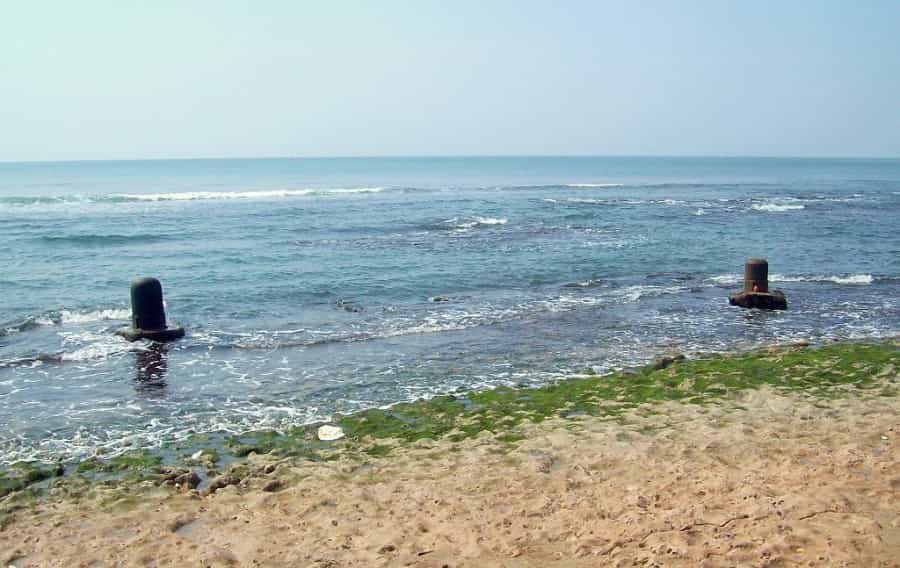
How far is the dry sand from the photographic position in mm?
6816

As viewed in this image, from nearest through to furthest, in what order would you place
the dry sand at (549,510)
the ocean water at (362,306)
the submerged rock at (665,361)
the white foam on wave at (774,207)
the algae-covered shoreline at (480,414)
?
the dry sand at (549,510), the algae-covered shoreline at (480,414), the ocean water at (362,306), the submerged rock at (665,361), the white foam on wave at (774,207)

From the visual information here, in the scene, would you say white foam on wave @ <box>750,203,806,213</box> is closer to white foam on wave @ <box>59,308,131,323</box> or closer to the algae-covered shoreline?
the algae-covered shoreline

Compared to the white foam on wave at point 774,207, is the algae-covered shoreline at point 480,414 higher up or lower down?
lower down

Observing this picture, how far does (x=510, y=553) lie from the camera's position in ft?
22.7

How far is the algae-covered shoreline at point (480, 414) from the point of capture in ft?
30.4

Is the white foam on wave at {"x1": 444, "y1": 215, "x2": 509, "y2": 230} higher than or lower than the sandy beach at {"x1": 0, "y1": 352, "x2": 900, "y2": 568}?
higher

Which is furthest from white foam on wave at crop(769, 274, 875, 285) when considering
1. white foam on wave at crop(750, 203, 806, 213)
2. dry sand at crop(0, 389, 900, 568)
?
white foam on wave at crop(750, 203, 806, 213)

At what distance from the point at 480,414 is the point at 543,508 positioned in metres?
3.54

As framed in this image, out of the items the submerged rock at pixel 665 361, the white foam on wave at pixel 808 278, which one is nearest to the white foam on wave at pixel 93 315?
the submerged rock at pixel 665 361

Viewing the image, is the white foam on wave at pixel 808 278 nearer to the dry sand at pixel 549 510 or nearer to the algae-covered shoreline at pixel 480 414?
the algae-covered shoreline at pixel 480 414

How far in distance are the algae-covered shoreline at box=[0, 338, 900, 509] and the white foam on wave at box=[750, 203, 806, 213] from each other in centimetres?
3652

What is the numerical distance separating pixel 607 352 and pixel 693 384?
3057 mm

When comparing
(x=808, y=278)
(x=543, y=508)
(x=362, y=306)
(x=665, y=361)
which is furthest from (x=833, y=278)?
(x=543, y=508)

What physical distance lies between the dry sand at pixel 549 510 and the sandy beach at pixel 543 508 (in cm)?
2
